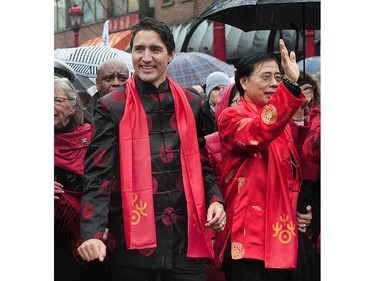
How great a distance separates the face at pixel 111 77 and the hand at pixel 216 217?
7.31ft

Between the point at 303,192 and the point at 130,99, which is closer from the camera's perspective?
the point at 130,99

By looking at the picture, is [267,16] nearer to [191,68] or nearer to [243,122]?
[243,122]

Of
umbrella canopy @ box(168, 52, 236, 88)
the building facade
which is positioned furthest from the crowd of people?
the building facade

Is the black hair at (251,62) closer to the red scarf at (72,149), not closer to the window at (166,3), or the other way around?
the red scarf at (72,149)

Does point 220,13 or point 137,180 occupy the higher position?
point 220,13

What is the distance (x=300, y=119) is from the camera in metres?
4.82

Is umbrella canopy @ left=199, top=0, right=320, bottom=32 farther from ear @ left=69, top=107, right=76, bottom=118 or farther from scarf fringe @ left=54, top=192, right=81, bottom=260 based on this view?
scarf fringe @ left=54, top=192, right=81, bottom=260

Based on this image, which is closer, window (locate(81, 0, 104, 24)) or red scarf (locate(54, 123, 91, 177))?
red scarf (locate(54, 123, 91, 177))

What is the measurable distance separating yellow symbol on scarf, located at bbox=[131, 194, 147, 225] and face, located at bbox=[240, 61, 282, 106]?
0.89 m

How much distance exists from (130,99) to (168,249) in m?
0.73

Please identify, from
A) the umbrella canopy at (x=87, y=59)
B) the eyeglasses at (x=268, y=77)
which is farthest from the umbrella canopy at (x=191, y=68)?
the eyeglasses at (x=268, y=77)

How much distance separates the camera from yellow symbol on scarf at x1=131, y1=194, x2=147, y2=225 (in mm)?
3871

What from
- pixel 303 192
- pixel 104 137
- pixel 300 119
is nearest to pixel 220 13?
pixel 300 119

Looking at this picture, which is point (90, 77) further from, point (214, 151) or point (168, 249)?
point (168, 249)
